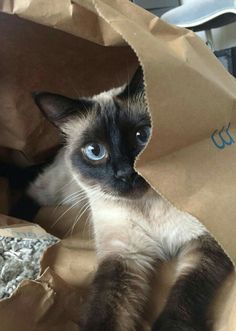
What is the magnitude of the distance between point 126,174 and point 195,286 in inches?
11.4

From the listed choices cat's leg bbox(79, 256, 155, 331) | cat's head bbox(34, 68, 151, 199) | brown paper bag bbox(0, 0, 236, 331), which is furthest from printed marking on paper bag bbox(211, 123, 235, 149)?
cat's leg bbox(79, 256, 155, 331)

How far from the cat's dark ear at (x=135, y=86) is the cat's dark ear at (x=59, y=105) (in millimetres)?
129

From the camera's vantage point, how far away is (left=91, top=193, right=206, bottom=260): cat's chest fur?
1.12 meters

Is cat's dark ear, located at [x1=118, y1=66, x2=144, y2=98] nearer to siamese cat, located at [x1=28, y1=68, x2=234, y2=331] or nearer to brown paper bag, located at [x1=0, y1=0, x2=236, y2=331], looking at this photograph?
siamese cat, located at [x1=28, y1=68, x2=234, y2=331]

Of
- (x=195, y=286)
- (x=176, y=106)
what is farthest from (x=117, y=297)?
(x=176, y=106)

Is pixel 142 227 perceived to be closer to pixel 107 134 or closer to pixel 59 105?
pixel 107 134

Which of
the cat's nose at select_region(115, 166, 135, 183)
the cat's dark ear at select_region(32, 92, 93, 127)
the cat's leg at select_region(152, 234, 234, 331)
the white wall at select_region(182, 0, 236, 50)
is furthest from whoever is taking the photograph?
the white wall at select_region(182, 0, 236, 50)

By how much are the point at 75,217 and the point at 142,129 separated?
589mm

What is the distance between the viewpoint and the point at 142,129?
1.08 m

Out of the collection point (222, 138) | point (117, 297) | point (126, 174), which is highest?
point (222, 138)

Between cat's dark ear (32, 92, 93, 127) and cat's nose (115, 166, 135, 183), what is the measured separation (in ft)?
0.84

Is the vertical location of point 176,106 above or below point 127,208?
above

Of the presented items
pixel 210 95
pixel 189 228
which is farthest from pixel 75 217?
pixel 210 95

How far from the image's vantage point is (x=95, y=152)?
1148 millimetres
